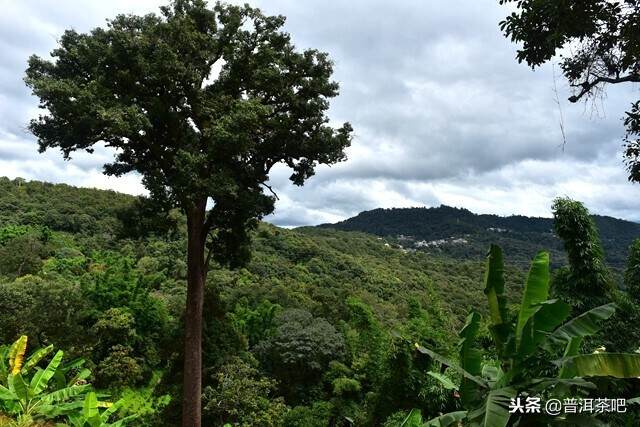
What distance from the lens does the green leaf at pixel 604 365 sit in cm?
464

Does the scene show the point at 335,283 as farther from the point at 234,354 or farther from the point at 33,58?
the point at 33,58

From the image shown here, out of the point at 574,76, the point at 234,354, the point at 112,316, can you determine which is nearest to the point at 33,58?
the point at 234,354

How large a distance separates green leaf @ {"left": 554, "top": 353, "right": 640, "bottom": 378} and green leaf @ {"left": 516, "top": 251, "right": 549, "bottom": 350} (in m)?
0.59

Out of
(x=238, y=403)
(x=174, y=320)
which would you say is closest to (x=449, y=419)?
(x=238, y=403)

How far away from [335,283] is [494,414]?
4681 centimetres

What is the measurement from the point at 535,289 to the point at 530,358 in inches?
32.7

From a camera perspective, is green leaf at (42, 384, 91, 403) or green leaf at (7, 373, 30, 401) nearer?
green leaf at (7, 373, 30, 401)

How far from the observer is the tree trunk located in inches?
481

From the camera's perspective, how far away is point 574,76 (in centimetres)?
571

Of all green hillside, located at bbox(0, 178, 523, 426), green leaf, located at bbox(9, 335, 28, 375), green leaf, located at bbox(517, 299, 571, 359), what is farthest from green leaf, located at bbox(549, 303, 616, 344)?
green leaf, located at bbox(9, 335, 28, 375)

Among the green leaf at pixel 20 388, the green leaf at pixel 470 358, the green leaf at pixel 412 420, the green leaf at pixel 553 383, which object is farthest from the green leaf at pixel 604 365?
the green leaf at pixel 20 388

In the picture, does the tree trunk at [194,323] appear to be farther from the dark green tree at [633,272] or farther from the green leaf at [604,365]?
the dark green tree at [633,272]

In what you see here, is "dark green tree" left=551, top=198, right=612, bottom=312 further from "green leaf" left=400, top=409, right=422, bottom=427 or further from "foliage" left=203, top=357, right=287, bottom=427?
"foliage" left=203, top=357, right=287, bottom=427

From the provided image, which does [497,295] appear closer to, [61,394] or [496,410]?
[496,410]
